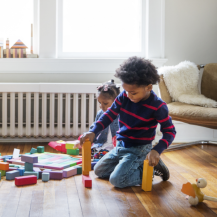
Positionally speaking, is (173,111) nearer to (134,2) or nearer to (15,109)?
(134,2)

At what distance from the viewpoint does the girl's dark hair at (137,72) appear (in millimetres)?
1509

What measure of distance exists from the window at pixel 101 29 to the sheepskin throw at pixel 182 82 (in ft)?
1.70

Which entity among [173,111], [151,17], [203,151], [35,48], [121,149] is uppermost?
[151,17]

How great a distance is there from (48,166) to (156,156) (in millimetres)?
729

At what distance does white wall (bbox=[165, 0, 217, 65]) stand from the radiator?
0.92 m

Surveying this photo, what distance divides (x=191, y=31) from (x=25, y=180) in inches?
86.5

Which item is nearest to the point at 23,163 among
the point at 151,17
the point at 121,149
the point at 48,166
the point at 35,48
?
the point at 48,166

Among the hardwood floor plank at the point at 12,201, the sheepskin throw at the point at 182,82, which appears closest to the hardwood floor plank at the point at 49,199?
the hardwood floor plank at the point at 12,201

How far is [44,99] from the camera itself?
2.68 m

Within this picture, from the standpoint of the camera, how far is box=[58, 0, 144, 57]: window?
296cm

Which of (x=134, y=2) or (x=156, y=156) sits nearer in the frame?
(x=156, y=156)

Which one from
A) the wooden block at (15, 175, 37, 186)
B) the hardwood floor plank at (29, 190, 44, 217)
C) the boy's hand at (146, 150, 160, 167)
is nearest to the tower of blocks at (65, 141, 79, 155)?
the wooden block at (15, 175, 37, 186)

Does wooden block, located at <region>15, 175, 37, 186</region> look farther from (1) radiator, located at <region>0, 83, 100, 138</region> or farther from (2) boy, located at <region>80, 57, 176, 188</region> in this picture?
(1) radiator, located at <region>0, 83, 100, 138</region>

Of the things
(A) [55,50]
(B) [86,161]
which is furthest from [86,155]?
(A) [55,50]
